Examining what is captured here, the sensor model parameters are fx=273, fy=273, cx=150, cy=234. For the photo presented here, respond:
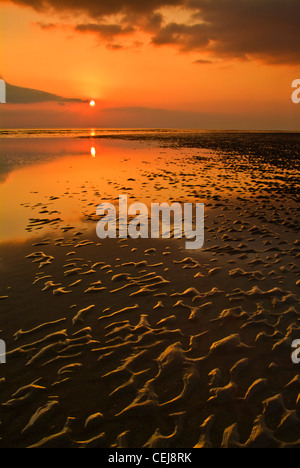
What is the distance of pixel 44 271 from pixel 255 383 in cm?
700

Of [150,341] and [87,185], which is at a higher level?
[87,185]

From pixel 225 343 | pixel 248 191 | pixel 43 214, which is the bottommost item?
pixel 225 343

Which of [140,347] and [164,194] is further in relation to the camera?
[164,194]

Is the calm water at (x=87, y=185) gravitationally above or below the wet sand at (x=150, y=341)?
above

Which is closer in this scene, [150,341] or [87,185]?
[150,341]

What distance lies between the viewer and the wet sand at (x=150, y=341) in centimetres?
437

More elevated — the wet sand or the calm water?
the calm water

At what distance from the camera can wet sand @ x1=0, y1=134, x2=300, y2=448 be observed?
4371 mm

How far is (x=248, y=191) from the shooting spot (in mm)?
20000

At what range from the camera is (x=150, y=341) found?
615 centimetres

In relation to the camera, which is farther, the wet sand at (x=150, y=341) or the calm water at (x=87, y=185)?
the calm water at (x=87, y=185)

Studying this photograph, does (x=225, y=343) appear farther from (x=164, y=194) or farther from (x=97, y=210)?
(x=164, y=194)

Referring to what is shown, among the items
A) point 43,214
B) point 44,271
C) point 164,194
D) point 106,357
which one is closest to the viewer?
point 106,357
